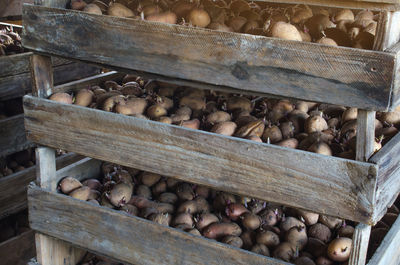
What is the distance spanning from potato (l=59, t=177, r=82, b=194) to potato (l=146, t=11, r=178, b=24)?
84cm

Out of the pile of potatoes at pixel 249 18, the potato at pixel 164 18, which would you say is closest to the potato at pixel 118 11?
the pile of potatoes at pixel 249 18

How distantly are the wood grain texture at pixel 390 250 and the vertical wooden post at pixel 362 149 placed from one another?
13 cm

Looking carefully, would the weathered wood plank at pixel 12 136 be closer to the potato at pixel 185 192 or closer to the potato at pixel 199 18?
the potato at pixel 185 192

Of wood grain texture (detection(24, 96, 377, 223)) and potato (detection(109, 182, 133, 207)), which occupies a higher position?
wood grain texture (detection(24, 96, 377, 223))

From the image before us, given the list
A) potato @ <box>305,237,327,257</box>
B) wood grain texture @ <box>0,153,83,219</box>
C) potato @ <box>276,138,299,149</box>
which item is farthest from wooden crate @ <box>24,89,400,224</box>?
wood grain texture @ <box>0,153,83,219</box>

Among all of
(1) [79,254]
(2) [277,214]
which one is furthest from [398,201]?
(1) [79,254]

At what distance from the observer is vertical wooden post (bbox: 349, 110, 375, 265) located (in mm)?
1519

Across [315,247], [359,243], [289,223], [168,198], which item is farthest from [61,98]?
[359,243]

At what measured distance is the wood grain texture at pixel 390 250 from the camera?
68.4 inches

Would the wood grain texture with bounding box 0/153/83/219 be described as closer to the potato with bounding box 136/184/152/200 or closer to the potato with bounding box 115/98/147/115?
the potato with bounding box 136/184/152/200

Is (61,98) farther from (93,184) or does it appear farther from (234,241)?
(234,241)

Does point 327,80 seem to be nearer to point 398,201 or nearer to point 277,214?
point 277,214

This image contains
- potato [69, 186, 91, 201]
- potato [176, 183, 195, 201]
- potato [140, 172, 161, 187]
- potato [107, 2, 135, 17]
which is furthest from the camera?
potato [140, 172, 161, 187]

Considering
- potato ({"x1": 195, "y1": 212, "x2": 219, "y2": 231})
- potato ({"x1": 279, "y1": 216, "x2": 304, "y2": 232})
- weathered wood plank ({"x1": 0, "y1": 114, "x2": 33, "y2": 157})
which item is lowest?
weathered wood plank ({"x1": 0, "y1": 114, "x2": 33, "y2": 157})
